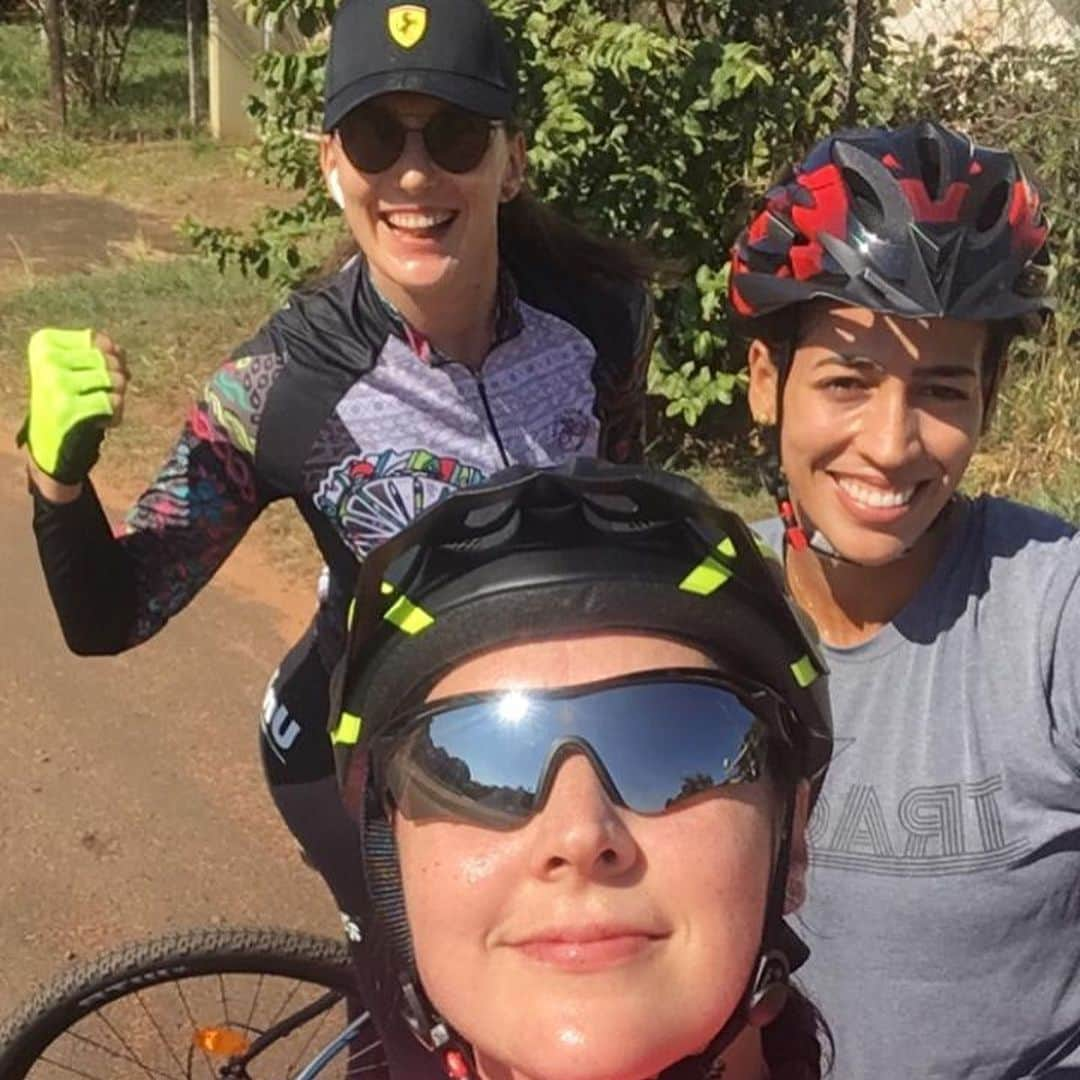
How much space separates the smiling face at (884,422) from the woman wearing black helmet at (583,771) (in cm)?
72

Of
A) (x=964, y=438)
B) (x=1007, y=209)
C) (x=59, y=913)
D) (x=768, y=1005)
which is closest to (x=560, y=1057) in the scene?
(x=768, y=1005)

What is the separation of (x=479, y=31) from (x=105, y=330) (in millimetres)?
6923

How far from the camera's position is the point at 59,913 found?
4195mm

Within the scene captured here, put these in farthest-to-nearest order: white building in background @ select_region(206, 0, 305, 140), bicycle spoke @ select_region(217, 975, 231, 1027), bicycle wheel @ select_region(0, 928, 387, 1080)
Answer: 1. white building in background @ select_region(206, 0, 305, 140)
2. bicycle spoke @ select_region(217, 975, 231, 1027)
3. bicycle wheel @ select_region(0, 928, 387, 1080)

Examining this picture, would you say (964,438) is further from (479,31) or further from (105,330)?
(105,330)

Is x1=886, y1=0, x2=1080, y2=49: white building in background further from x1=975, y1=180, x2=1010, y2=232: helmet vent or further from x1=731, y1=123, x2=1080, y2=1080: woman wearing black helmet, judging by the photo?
x1=731, y1=123, x2=1080, y2=1080: woman wearing black helmet

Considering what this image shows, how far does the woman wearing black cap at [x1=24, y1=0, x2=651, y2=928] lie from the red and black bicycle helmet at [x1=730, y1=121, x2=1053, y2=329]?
446 mm

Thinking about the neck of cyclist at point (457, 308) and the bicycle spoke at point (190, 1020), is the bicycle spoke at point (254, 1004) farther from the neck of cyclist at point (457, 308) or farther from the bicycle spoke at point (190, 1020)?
the neck of cyclist at point (457, 308)

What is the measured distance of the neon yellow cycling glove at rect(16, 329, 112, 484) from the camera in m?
2.16

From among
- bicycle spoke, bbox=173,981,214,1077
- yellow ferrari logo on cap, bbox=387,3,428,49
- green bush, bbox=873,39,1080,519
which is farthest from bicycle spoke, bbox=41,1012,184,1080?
green bush, bbox=873,39,1080,519

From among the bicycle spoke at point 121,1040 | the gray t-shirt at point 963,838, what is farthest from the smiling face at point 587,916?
the bicycle spoke at point 121,1040

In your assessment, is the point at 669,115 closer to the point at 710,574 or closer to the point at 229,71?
the point at 710,574

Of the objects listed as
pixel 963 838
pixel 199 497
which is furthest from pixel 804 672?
pixel 199 497

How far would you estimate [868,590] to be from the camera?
2.05 metres
